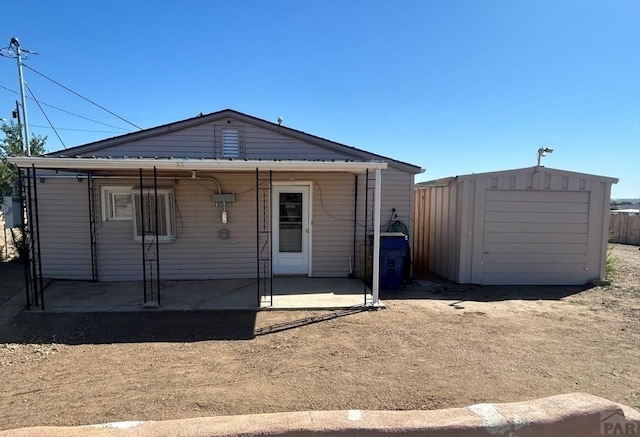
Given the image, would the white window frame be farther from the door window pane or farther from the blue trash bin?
the blue trash bin

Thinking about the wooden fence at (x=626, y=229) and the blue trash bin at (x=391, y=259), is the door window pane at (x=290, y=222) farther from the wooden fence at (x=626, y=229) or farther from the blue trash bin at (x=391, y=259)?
the wooden fence at (x=626, y=229)

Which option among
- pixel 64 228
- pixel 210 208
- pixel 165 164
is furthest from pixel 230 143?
pixel 64 228

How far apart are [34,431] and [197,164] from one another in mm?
3993

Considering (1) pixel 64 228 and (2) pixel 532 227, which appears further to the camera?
(2) pixel 532 227

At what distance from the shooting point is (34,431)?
237 cm

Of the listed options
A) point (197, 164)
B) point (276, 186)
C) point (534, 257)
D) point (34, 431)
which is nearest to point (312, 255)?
point (276, 186)

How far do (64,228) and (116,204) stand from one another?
1184 mm

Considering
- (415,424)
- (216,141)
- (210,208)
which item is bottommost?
(415,424)

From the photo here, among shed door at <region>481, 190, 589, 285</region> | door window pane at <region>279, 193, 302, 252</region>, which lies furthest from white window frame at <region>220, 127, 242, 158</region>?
shed door at <region>481, 190, 589, 285</region>

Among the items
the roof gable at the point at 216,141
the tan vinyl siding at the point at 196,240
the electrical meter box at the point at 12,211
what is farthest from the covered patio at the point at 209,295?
the roof gable at the point at 216,141

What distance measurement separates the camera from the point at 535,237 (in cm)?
819

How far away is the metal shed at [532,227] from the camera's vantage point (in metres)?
8.06

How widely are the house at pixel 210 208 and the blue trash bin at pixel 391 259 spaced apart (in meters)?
0.38

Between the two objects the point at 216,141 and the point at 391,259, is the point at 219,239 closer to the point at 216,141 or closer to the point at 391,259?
the point at 216,141
